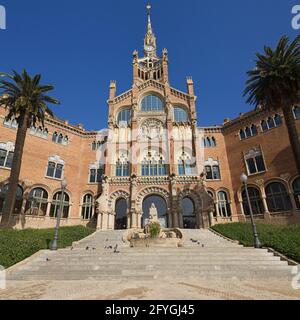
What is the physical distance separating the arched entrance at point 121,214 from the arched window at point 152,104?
15.8 metres

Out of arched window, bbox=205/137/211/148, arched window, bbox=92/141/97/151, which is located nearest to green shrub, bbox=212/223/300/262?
arched window, bbox=205/137/211/148

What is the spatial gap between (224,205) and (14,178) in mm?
24910

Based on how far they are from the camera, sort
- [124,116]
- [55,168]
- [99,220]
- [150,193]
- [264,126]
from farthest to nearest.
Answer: [124,116]
[55,168]
[264,126]
[150,193]
[99,220]

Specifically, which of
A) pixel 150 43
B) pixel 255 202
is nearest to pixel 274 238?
pixel 255 202

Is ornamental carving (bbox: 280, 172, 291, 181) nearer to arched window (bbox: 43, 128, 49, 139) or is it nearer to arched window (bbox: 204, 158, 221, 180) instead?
arched window (bbox: 204, 158, 221, 180)

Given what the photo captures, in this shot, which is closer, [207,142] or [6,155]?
[6,155]

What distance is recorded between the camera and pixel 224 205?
28656 mm

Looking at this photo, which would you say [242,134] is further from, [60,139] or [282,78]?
[60,139]

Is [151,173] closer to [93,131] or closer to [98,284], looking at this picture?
[93,131]

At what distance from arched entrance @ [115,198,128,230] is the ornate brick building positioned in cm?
13

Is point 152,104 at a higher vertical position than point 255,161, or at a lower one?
higher

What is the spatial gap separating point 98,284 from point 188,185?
826 inches

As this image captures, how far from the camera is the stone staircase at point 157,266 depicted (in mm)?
9336

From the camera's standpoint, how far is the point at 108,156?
3028cm
